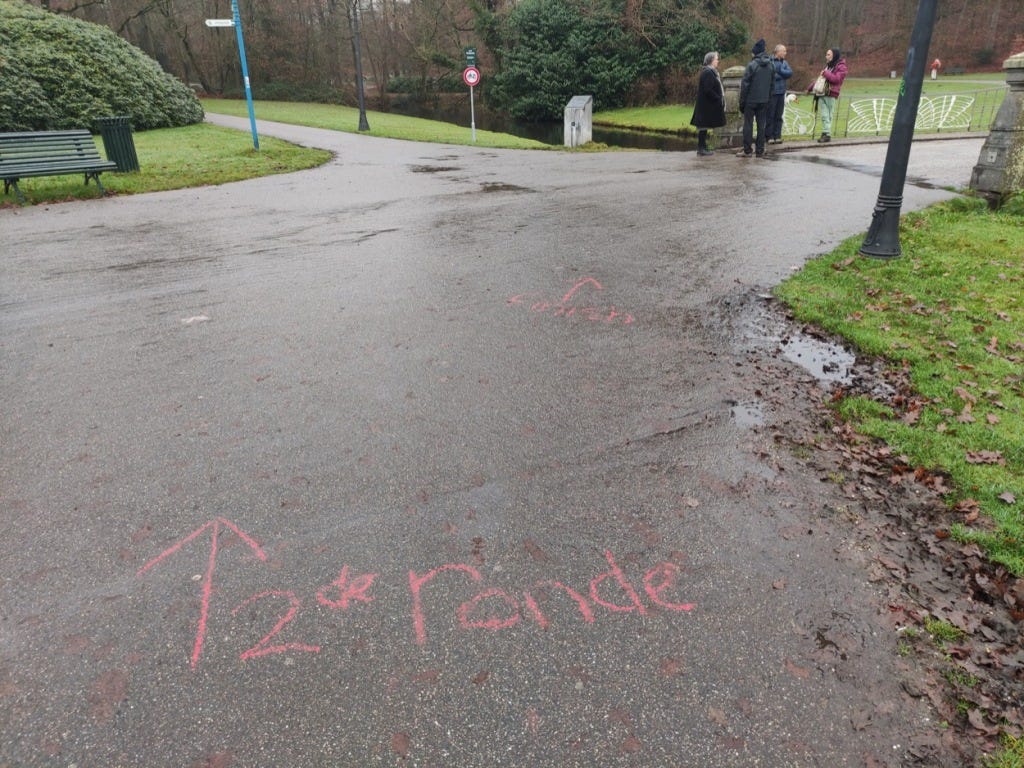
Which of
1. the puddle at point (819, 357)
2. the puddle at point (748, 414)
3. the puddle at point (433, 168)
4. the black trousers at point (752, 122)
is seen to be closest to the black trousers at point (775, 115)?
the black trousers at point (752, 122)

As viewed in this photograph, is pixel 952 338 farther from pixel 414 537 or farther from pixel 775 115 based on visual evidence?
pixel 775 115

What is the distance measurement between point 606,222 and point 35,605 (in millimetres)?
7968

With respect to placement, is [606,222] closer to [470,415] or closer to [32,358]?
[470,415]

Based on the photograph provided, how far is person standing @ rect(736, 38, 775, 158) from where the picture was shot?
13.8 metres

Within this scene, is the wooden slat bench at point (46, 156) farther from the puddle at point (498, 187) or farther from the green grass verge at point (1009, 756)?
the green grass verge at point (1009, 756)

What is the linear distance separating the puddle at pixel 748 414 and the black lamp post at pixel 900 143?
4004mm

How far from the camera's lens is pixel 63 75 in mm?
18906

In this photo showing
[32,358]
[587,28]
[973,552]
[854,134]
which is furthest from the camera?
[587,28]

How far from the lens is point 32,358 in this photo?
5035mm

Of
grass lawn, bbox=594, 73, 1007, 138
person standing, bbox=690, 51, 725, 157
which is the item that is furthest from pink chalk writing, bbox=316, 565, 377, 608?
grass lawn, bbox=594, 73, 1007, 138

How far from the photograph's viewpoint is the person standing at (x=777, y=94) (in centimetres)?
1508

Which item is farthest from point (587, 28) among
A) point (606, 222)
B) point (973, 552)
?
point (973, 552)

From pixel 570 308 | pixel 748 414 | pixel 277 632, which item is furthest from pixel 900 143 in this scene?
pixel 277 632

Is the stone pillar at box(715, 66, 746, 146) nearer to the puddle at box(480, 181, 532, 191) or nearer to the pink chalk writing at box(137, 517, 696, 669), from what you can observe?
the puddle at box(480, 181, 532, 191)
